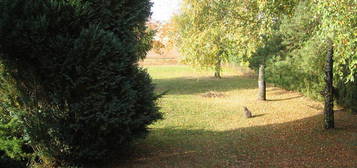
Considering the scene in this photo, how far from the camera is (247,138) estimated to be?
45.4ft

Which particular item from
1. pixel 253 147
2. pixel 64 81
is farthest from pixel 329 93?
pixel 64 81

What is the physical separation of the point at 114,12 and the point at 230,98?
18.6 metres

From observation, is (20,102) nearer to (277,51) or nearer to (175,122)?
(175,122)

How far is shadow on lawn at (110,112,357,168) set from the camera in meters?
10.1

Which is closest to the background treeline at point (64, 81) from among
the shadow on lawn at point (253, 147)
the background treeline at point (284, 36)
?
the shadow on lawn at point (253, 147)

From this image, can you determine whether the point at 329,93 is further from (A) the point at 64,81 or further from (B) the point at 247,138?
(A) the point at 64,81

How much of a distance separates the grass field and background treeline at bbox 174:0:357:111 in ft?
7.88

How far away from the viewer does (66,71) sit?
834cm

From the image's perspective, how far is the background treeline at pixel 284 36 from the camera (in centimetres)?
761

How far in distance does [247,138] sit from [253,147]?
1600 mm

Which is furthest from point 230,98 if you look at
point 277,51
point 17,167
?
point 17,167

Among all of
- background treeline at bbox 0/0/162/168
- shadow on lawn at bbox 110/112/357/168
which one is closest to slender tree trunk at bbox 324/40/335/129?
shadow on lawn at bbox 110/112/357/168

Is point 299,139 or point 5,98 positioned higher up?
point 5,98

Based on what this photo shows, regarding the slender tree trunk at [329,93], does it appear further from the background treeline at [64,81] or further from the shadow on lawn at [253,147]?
the background treeline at [64,81]
